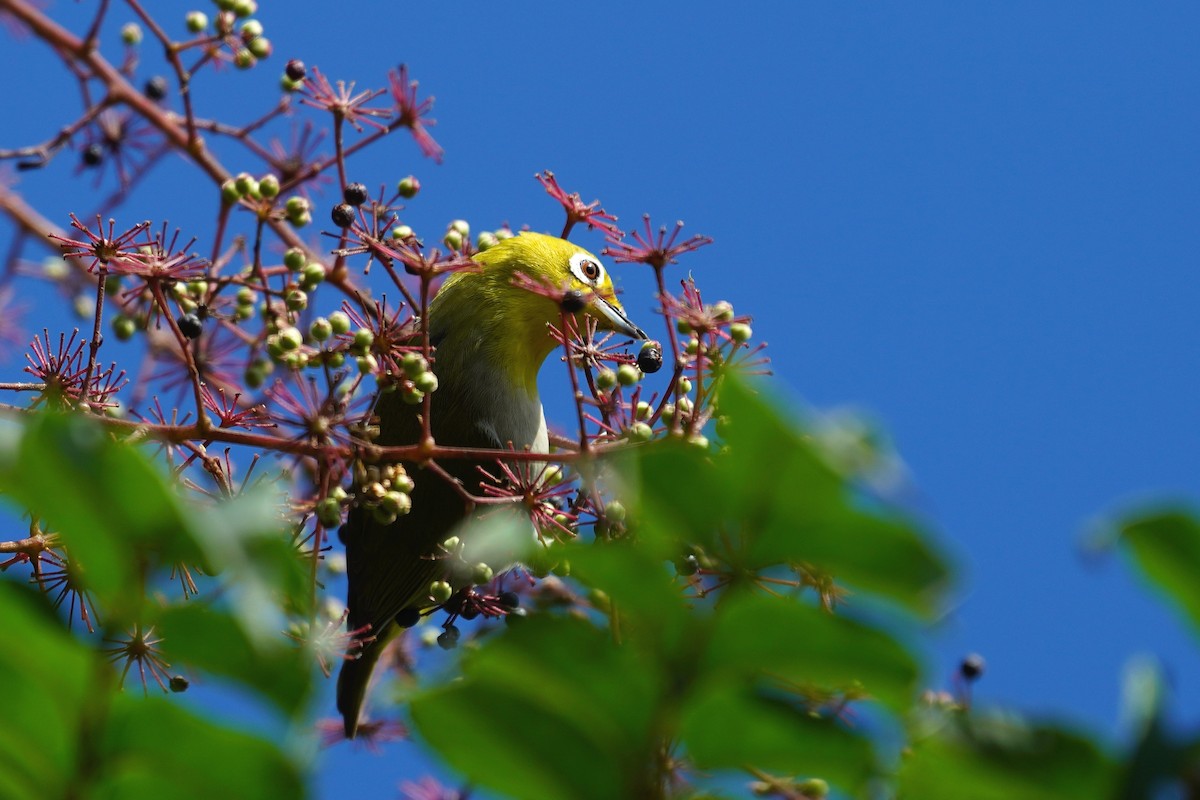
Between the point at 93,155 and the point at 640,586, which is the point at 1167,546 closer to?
the point at 640,586

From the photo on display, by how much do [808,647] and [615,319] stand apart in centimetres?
262

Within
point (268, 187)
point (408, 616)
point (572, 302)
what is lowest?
point (408, 616)

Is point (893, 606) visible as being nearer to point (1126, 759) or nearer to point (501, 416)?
point (1126, 759)

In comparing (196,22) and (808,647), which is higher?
(196,22)

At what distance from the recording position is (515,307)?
3.46 meters

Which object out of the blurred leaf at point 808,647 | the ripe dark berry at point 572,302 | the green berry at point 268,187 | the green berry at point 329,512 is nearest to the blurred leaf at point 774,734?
the blurred leaf at point 808,647

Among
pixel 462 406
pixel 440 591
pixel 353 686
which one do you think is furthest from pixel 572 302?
pixel 353 686

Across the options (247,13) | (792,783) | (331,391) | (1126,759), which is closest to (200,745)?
(1126,759)

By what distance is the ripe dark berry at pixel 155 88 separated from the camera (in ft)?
12.6

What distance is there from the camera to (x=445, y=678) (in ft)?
2.41

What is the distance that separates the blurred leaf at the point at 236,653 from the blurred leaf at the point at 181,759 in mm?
25

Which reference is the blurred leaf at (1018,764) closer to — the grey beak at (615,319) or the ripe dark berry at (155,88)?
the grey beak at (615,319)

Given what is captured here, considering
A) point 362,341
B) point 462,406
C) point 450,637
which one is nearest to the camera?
point 362,341

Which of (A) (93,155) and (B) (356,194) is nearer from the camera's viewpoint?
(B) (356,194)
